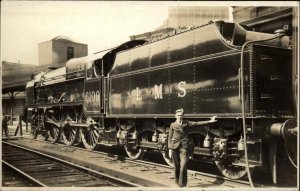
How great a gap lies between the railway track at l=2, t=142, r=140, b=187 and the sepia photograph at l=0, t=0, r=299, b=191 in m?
0.03

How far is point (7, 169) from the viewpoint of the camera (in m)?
9.06

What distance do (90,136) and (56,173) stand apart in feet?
13.3

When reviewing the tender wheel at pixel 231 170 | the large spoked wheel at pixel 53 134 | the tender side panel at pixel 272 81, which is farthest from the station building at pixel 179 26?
the large spoked wheel at pixel 53 134

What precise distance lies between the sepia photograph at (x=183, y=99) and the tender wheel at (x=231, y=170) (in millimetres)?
21

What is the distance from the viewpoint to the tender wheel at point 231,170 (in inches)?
270

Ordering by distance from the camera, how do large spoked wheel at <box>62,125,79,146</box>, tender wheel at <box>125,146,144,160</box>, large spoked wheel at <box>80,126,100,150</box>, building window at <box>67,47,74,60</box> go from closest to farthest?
1. tender wheel at <box>125,146,144,160</box>
2. large spoked wheel at <box>80,126,100,150</box>
3. large spoked wheel at <box>62,125,79,146</box>
4. building window at <box>67,47,74,60</box>

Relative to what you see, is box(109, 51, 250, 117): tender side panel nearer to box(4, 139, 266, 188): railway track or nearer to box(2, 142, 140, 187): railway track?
box(4, 139, 266, 188): railway track

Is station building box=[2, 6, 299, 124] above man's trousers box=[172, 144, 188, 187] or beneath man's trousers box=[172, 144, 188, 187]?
above

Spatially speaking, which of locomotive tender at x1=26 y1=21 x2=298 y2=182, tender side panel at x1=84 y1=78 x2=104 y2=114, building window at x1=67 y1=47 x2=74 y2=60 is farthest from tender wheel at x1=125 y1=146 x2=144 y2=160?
building window at x1=67 y1=47 x2=74 y2=60

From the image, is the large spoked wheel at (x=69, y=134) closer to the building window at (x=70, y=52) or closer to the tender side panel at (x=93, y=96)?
the tender side panel at (x=93, y=96)

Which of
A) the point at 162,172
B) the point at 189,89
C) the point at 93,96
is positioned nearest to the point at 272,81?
the point at 189,89

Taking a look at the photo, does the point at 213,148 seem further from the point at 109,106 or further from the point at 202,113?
the point at 109,106

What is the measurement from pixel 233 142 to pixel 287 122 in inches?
42.4

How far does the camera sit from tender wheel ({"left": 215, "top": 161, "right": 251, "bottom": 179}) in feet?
22.5
